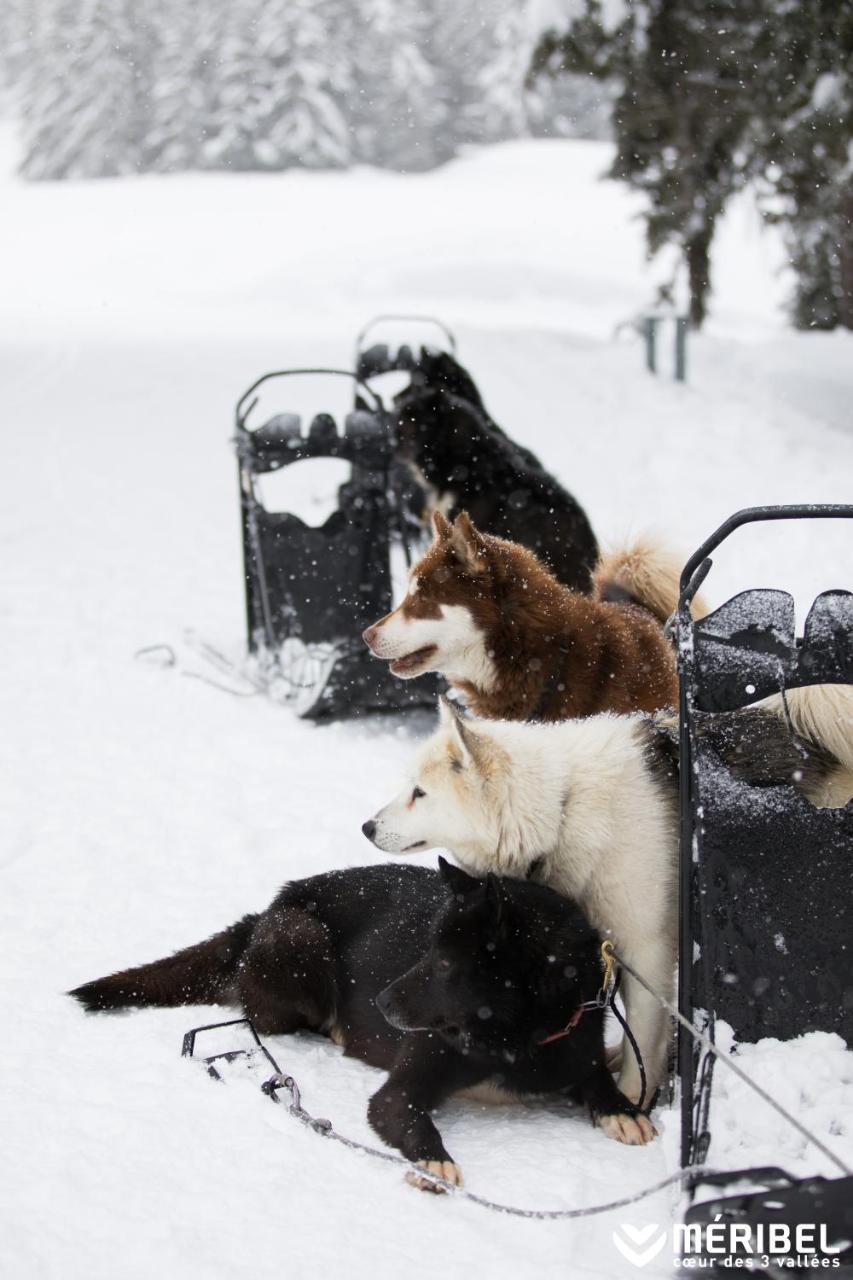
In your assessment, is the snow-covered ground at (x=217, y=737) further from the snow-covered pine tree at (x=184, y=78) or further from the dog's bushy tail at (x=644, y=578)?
the snow-covered pine tree at (x=184, y=78)

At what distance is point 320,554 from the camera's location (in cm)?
652

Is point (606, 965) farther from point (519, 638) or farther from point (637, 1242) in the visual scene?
point (519, 638)

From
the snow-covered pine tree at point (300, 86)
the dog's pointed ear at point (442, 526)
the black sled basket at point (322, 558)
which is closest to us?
the dog's pointed ear at point (442, 526)

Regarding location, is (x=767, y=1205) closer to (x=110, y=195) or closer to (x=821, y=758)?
(x=821, y=758)

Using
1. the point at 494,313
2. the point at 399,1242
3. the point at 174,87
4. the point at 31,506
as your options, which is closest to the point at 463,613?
the point at 399,1242

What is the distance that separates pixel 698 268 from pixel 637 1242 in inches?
605

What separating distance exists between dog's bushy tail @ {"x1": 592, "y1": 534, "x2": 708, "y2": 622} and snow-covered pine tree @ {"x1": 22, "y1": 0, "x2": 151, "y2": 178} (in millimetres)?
36337

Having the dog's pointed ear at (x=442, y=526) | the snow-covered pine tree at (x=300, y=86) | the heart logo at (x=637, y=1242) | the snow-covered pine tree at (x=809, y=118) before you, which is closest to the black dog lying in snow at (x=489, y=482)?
the dog's pointed ear at (x=442, y=526)

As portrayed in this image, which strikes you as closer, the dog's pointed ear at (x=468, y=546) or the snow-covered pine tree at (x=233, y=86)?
the dog's pointed ear at (x=468, y=546)

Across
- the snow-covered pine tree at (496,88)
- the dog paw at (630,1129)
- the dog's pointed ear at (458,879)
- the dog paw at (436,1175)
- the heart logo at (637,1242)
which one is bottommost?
the snow-covered pine tree at (496,88)

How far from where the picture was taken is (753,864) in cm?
259

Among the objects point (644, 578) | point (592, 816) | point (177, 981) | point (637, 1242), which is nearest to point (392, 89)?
point (644, 578)

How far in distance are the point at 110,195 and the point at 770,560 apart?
29.5 meters

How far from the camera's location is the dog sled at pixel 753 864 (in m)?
2.50
